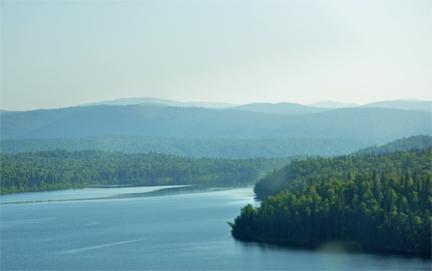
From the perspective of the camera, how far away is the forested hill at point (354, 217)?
6725cm

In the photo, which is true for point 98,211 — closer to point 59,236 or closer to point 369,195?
point 59,236

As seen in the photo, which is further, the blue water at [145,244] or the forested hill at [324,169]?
the forested hill at [324,169]

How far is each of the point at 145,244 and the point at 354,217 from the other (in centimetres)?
2877


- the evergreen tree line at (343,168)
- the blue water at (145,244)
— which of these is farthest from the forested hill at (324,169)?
the blue water at (145,244)

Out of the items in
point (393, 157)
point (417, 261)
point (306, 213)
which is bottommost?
point (417, 261)

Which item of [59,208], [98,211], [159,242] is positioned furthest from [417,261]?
[59,208]

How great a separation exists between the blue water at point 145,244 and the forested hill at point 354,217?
120 inches

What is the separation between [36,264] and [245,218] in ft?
94.8

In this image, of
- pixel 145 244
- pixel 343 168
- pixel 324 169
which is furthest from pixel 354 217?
pixel 324 169

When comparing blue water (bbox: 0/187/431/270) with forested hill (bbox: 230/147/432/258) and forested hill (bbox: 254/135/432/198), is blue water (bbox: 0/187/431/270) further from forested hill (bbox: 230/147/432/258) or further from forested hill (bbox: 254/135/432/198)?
forested hill (bbox: 254/135/432/198)

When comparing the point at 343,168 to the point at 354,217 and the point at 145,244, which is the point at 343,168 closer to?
the point at 354,217

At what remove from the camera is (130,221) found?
329 ft

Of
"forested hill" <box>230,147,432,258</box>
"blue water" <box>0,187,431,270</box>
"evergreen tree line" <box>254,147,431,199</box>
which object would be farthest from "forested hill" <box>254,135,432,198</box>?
"forested hill" <box>230,147,432,258</box>

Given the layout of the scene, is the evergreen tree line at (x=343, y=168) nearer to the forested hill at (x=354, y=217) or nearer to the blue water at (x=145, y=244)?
the forested hill at (x=354, y=217)
